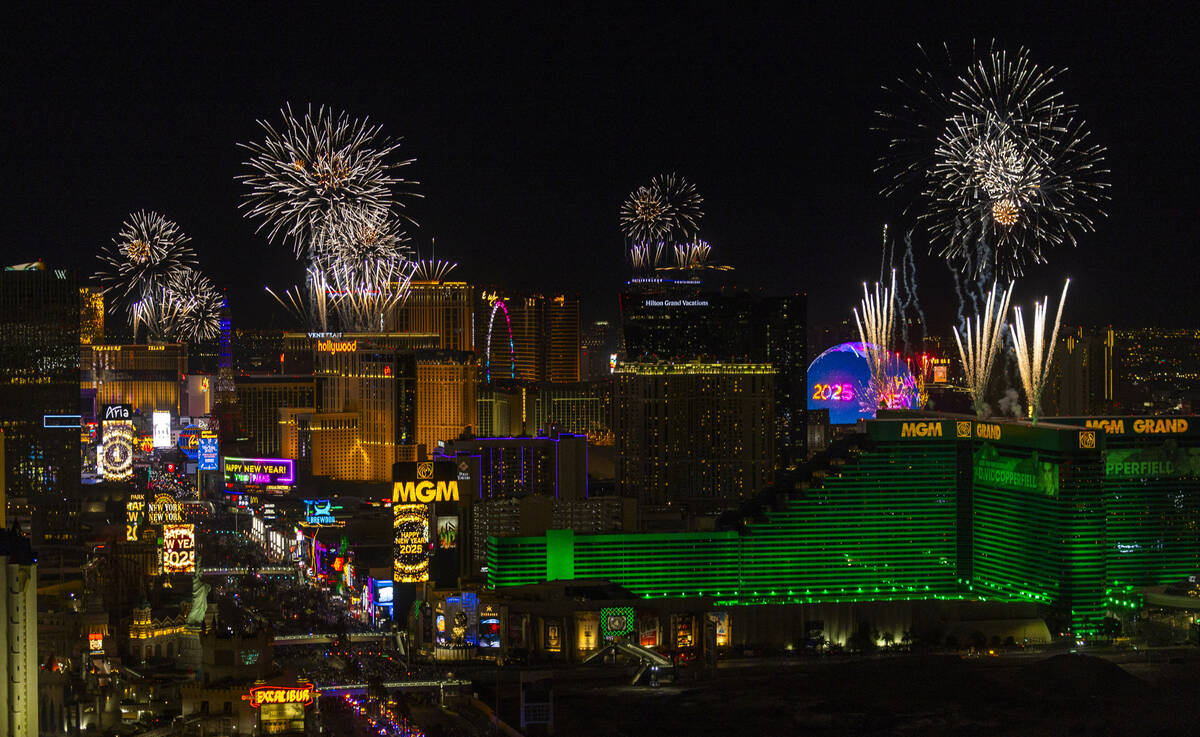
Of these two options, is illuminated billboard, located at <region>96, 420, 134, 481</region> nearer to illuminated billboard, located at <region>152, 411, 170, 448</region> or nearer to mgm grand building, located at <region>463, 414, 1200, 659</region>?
illuminated billboard, located at <region>152, 411, 170, 448</region>

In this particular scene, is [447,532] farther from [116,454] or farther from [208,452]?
[208,452]

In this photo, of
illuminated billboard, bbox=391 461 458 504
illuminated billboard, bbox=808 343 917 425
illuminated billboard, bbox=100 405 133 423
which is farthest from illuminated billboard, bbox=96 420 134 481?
illuminated billboard, bbox=391 461 458 504

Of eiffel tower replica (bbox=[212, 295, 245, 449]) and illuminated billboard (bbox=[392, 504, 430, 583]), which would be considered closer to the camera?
illuminated billboard (bbox=[392, 504, 430, 583])

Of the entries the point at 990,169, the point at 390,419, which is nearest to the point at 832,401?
the point at 390,419

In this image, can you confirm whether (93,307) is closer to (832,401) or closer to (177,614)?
(832,401)

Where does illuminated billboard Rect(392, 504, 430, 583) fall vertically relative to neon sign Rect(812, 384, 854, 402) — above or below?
below

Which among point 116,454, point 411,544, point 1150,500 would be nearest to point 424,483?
point 411,544
